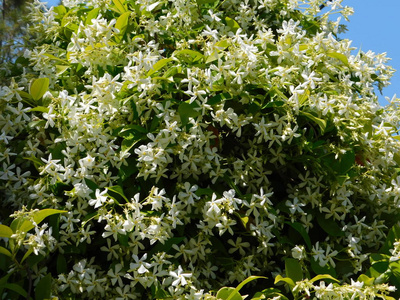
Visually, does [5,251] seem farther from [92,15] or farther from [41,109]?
[92,15]

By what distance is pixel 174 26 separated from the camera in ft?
8.70

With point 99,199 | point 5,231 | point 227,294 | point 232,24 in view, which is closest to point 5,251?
point 5,231

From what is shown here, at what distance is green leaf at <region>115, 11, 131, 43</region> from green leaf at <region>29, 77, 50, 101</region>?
35cm

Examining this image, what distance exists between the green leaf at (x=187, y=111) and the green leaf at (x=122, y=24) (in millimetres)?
503

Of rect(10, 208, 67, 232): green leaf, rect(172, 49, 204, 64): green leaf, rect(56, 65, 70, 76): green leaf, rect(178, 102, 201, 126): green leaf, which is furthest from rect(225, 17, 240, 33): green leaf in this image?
rect(10, 208, 67, 232): green leaf

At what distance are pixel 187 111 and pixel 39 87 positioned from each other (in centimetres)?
68

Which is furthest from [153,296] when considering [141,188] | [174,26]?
[174,26]

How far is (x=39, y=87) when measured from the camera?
Answer: 2.45 m

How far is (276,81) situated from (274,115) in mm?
141

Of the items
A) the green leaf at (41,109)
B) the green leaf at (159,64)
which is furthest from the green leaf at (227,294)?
the green leaf at (41,109)

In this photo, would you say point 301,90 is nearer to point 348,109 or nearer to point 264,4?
point 348,109

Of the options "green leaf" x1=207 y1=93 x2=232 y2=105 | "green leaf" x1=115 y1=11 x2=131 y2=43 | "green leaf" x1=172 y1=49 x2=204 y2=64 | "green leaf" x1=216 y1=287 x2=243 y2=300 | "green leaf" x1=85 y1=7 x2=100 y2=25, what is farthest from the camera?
"green leaf" x1=85 y1=7 x2=100 y2=25

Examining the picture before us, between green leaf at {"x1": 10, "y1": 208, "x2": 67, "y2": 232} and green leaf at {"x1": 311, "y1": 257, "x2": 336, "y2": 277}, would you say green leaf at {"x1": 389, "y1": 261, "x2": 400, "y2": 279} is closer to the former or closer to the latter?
green leaf at {"x1": 311, "y1": 257, "x2": 336, "y2": 277}

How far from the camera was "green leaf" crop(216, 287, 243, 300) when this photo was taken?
6.63ft
